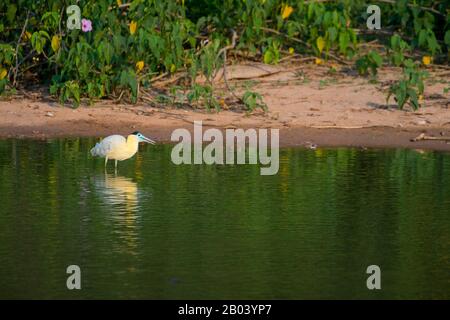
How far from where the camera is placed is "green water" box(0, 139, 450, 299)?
25.6ft

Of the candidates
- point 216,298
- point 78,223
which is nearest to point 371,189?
point 78,223

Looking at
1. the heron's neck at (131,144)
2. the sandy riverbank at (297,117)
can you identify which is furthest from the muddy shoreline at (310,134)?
the heron's neck at (131,144)

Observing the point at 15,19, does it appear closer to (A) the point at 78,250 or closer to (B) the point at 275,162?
(B) the point at 275,162

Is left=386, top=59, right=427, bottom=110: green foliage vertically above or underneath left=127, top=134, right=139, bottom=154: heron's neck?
above

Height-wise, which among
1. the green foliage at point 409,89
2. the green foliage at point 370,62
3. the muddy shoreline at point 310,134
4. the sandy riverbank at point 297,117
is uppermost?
the green foliage at point 370,62

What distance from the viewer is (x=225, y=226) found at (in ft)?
31.0

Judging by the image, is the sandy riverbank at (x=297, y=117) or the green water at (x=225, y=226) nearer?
the green water at (x=225, y=226)

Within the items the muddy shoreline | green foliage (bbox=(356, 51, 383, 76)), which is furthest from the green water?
green foliage (bbox=(356, 51, 383, 76))

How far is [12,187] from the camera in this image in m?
11.0

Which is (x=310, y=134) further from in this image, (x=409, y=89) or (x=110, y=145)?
A: (x=110, y=145)

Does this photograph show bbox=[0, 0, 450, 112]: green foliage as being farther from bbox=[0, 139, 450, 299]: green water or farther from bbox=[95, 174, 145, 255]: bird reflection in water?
bbox=[95, 174, 145, 255]: bird reflection in water

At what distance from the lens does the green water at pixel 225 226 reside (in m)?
7.79

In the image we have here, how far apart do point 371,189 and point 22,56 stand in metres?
6.23

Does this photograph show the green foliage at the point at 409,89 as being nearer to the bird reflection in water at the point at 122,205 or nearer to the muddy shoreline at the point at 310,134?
the muddy shoreline at the point at 310,134
